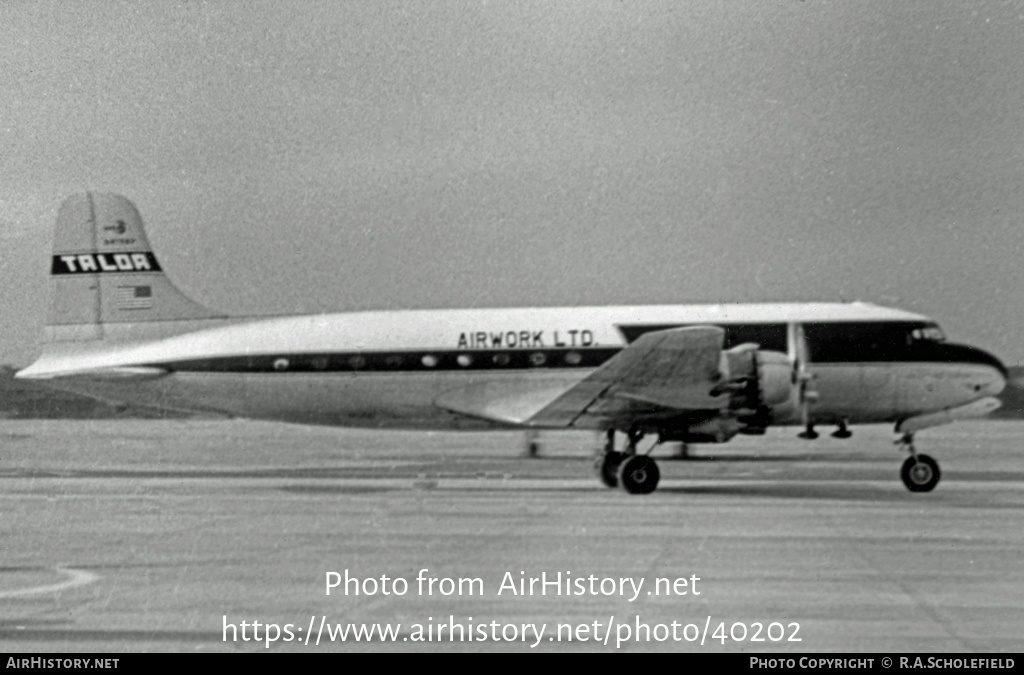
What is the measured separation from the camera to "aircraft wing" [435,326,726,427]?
21172mm

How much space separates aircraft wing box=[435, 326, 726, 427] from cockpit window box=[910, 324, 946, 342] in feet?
17.4

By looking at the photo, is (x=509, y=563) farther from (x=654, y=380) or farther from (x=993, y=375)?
(x=993, y=375)

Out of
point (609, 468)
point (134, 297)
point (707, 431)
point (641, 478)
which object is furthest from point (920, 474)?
point (134, 297)

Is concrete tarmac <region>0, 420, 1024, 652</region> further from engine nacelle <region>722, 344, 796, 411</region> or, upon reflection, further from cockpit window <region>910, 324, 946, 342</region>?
cockpit window <region>910, 324, 946, 342</region>

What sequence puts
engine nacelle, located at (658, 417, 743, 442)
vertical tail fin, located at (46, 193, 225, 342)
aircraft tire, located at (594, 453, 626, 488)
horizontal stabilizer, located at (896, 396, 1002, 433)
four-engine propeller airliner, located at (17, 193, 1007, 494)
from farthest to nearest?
vertical tail fin, located at (46, 193, 225, 342) < horizontal stabilizer, located at (896, 396, 1002, 433) < aircraft tire, located at (594, 453, 626, 488) < four-engine propeller airliner, located at (17, 193, 1007, 494) < engine nacelle, located at (658, 417, 743, 442)

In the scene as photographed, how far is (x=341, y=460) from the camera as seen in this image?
3591 centimetres

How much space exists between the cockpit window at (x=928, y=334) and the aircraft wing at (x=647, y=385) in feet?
17.4

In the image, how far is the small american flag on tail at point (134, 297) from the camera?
27188 millimetres

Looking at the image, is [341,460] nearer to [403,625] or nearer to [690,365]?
[690,365]

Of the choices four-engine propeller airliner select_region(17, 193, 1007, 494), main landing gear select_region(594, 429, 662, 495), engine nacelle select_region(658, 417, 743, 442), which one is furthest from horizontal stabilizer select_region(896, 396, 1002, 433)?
main landing gear select_region(594, 429, 662, 495)

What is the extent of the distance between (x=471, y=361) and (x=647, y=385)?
16.0 feet

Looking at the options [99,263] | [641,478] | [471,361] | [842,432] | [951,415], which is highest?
[99,263]

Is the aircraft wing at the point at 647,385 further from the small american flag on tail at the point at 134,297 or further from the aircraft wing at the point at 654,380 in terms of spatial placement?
the small american flag on tail at the point at 134,297

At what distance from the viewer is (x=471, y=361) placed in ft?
84.9
